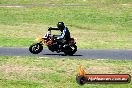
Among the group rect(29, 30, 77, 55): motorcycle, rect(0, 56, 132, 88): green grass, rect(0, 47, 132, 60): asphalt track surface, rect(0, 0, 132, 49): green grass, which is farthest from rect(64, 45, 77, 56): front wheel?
rect(0, 0, 132, 49): green grass

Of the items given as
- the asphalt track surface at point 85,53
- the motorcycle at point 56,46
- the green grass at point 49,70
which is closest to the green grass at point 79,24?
the asphalt track surface at point 85,53

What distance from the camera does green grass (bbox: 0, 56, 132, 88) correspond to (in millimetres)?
17109

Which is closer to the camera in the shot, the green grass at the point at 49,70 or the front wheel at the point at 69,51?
the green grass at the point at 49,70

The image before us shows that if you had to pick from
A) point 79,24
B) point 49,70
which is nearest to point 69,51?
point 49,70

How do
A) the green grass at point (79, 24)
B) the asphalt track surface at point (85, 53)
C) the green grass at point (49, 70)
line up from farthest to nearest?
1. the green grass at point (79, 24)
2. the asphalt track surface at point (85, 53)
3. the green grass at point (49, 70)

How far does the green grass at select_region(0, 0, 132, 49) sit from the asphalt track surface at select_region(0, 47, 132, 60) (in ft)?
6.78

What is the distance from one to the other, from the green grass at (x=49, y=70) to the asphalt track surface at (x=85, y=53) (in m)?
1.53

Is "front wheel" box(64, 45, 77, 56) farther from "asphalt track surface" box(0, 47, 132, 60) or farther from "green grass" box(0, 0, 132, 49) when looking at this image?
"green grass" box(0, 0, 132, 49)

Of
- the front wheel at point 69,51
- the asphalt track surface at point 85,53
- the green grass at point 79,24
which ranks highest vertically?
the front wheel at point 69,51

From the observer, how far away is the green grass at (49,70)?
17109 mm

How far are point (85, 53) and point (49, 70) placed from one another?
671cm

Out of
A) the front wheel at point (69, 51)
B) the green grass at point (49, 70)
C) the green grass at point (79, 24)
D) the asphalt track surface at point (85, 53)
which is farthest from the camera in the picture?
the green grass at point (79, 24)

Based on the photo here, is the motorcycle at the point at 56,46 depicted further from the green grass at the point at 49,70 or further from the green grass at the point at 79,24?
the green grass at the point at 79,24

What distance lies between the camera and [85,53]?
26.1m
